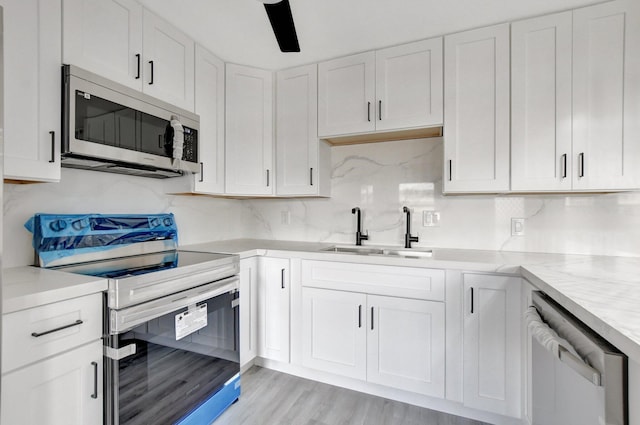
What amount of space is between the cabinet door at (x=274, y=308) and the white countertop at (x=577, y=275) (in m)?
0.12

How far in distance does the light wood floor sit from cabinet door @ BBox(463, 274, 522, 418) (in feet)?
0.75

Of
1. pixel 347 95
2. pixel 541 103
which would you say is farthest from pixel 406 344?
pixel 347 95

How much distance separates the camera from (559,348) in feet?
3.15

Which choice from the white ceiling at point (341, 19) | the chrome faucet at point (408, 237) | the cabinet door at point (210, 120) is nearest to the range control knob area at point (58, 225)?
the cabinet door at point (210, 120)

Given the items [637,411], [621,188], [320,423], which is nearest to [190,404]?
[320,423]

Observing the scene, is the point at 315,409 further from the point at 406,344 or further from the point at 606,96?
the point at 606,96

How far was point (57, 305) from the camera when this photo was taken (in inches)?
43.1

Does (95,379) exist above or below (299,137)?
below

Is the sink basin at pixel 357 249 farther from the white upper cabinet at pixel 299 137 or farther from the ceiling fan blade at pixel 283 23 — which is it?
the ceiling fan blade at pixel 283 23

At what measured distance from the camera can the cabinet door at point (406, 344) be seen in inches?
70.5

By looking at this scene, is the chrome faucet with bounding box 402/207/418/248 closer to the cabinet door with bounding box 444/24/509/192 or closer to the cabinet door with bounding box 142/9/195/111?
the cabinet door with bounding box 444/24/509/192

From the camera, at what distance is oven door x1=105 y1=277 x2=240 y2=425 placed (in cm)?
124

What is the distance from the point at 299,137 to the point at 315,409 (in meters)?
1.88

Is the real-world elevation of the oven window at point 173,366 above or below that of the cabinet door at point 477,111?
below
